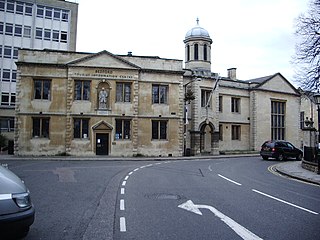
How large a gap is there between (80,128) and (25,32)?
2610 cm

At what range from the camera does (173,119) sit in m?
33.3

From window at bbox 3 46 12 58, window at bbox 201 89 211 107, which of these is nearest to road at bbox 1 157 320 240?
window at bbox 201 89 211 107

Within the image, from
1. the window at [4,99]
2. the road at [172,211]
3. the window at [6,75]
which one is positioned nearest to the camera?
the road at [172,211]

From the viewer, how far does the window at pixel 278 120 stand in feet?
147

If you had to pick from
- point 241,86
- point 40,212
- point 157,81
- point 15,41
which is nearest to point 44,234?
point 40,212

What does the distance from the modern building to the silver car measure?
44.2 metres

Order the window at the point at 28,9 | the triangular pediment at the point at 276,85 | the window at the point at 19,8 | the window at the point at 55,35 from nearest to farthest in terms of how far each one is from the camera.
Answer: the triangular pediment at the point at 276,85, the window at the point at 19,8, the window at the point at 28,9, the window at the point at 55,35

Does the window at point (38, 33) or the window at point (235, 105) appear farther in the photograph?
the window at point (38, 33)

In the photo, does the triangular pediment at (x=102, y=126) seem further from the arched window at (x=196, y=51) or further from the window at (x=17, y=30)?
the window at (x=17, y=30)

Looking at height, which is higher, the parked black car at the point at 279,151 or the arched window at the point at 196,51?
the arched window at the point at 196,51

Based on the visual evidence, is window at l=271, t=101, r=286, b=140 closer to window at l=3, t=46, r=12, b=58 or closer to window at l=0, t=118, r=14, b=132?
window at l=0, t=118, r=14, b=132

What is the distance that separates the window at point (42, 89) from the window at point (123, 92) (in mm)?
6737

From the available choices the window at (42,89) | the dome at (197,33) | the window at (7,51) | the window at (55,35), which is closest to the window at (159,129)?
the window at (42,89)

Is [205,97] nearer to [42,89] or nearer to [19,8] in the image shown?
[42,89]
